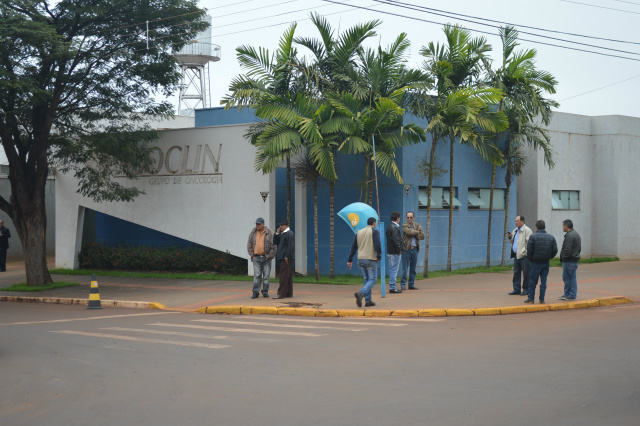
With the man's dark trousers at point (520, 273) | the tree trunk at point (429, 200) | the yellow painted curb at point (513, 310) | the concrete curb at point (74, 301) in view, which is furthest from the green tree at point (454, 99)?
the concrete curb at point (74, 301)

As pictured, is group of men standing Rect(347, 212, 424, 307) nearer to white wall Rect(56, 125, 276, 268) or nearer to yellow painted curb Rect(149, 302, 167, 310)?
yellow painted curb Rect(149, 302, 167, 310)

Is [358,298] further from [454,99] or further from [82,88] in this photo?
[82,88]

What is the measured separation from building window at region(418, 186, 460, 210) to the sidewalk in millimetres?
2436

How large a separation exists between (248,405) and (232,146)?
16016 millimetres

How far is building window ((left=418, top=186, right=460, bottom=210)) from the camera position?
21.9m

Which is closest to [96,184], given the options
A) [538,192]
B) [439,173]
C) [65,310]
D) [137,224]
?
[137,224]

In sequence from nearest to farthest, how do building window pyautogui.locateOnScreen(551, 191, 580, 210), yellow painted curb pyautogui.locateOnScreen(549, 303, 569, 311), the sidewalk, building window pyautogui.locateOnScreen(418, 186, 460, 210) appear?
yellow painted curb pyautogui.locateOnScreen(549, 303, 569, 311)
the sidewalk
building window pyautogui.locateOnScreen(418, 186, 460, 210)
building window pyautogui.locateOnScreen(551, 191, 580, 210)

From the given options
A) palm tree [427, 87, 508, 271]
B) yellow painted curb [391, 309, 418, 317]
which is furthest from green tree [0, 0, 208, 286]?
yellow painted curb [391, 309, 418, 317]

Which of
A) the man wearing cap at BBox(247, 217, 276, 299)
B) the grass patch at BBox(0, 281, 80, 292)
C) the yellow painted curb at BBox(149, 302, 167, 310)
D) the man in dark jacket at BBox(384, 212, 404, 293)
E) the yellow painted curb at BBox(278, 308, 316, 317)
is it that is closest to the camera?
the yellow painted curb at BBox(278, 308, 316, 317)

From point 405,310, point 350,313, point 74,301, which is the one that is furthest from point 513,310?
point 74,301

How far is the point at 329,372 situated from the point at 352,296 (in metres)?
8.67

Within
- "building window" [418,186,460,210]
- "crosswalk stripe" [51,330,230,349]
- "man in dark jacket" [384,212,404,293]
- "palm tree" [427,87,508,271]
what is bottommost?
"crosswalk stripe" [51,330,230,349]

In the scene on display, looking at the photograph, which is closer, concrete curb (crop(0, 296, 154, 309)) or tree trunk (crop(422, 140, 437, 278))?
concrete curb (crop(0, 296, 154, 309))

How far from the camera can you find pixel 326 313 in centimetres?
1492
